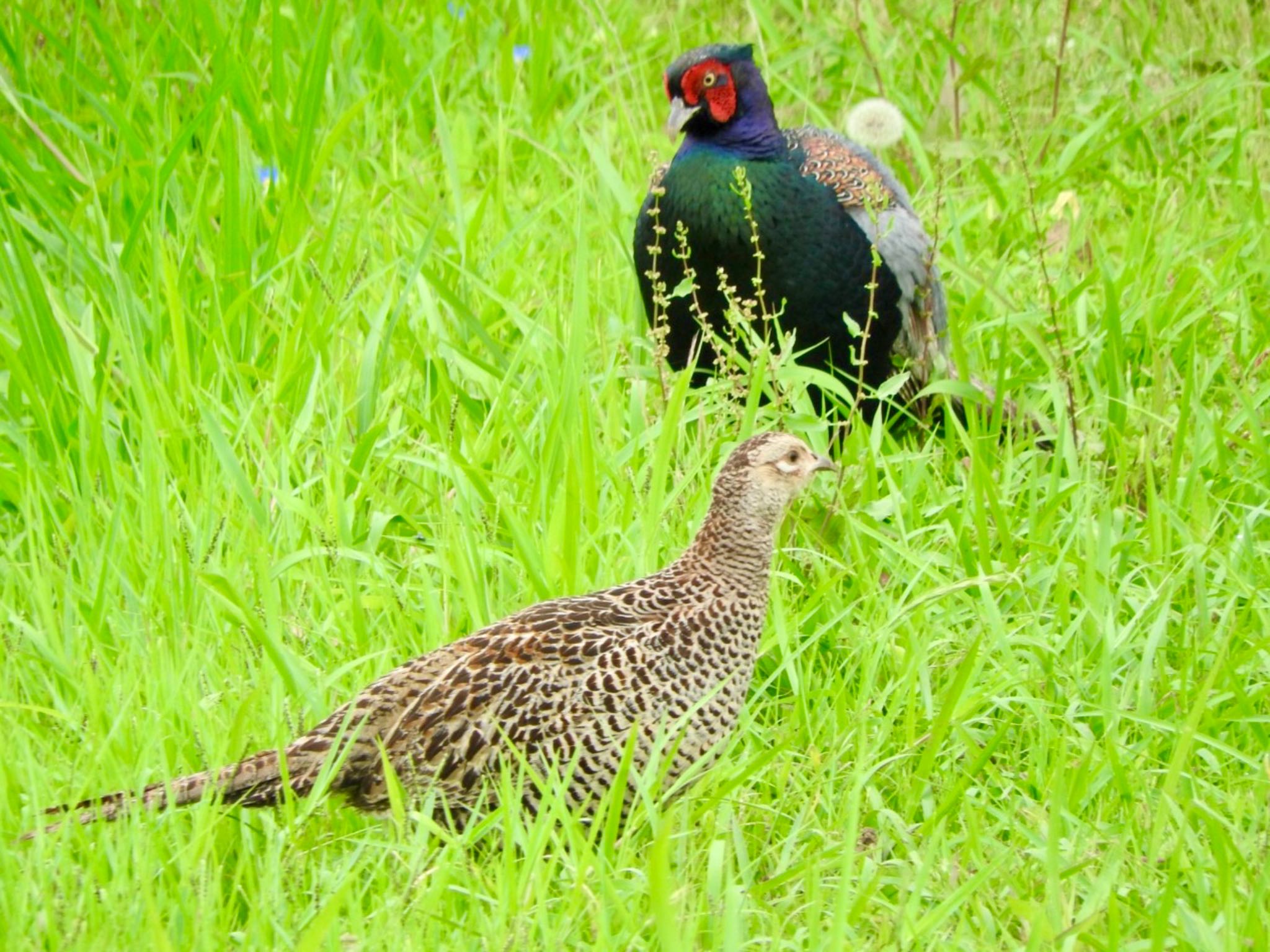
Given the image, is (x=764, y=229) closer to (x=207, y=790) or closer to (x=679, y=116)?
(x=679, y=116)

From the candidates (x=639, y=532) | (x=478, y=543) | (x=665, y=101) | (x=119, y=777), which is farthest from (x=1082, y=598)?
(x=665, y=101)

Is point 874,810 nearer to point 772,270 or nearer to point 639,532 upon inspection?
point 639,532

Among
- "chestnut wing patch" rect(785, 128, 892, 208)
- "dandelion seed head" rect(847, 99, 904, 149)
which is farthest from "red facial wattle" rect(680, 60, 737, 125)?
"dandelion seed head" rect(847, 99, 904, 149)

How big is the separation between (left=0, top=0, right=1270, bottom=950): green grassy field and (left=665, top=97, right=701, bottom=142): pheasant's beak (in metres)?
0.56

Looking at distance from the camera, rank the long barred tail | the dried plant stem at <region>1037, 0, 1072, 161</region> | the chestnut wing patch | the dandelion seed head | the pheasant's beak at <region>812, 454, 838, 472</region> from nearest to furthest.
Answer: the long barred tail
the pheasant's beak at <region>812, 454, 838, 472</region>
the chestnut wing patch
the dandelion seed head
the dried plant stem at <region>1037, 0, 1072, 161</region>

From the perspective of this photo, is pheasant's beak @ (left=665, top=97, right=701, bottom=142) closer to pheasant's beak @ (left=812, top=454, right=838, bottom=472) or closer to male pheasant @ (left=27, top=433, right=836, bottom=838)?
pheasant's beak @ (left=812, top=454, right=838, bottom=472)

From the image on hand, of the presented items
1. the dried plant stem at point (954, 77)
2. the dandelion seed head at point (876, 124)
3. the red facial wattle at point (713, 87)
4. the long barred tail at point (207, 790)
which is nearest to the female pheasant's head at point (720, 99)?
the red facial wattle at point (713, 87)

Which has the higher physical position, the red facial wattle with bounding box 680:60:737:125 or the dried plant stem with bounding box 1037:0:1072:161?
the red facial wattle with bounding box 680:60:737:125

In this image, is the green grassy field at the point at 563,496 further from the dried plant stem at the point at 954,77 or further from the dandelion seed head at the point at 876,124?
the dandelion seed head at the point at 876,124

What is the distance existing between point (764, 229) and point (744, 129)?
0.29 meters

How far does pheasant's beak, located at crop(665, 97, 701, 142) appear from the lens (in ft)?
15.1

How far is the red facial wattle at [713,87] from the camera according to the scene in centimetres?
460

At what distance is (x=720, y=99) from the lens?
4.61 metres

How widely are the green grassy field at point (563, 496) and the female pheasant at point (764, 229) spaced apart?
0.26 meters
